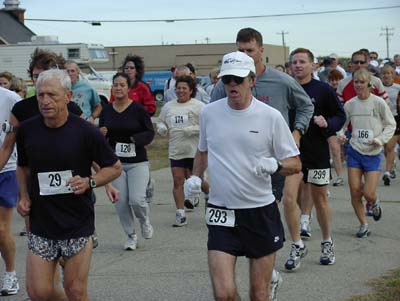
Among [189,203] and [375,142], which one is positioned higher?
[375,142]

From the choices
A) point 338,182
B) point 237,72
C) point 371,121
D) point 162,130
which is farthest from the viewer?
point 338,182

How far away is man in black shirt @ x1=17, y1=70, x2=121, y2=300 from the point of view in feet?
17.7

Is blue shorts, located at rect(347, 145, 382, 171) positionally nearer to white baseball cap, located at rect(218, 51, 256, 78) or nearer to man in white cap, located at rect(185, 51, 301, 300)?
man in white cap, located at rect(185, 51, 301, 300)

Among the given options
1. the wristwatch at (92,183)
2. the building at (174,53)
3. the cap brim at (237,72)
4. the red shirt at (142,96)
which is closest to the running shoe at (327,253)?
the cap brim at (237,72)

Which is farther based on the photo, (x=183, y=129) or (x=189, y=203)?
(x=189, y=203)

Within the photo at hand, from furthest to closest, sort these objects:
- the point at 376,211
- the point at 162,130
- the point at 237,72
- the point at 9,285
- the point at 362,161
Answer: the point at 162,130 < the point at 376,211 < the point at 362,161 < the point at 9,285 < the point at 237,72

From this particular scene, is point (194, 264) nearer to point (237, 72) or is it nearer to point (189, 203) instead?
point (189, 203)

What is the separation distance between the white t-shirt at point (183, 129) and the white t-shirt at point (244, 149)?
512 centimetres

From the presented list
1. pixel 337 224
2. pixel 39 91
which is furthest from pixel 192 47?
pixel 39 91

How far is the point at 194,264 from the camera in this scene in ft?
27.3

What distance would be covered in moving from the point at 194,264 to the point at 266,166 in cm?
330

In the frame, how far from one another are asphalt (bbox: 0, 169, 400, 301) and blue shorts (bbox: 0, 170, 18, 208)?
2.60 feet

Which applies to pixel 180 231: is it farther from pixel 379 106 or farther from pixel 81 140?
pixel 81 140

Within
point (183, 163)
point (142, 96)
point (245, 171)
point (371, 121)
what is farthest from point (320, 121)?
point (142, 96)
